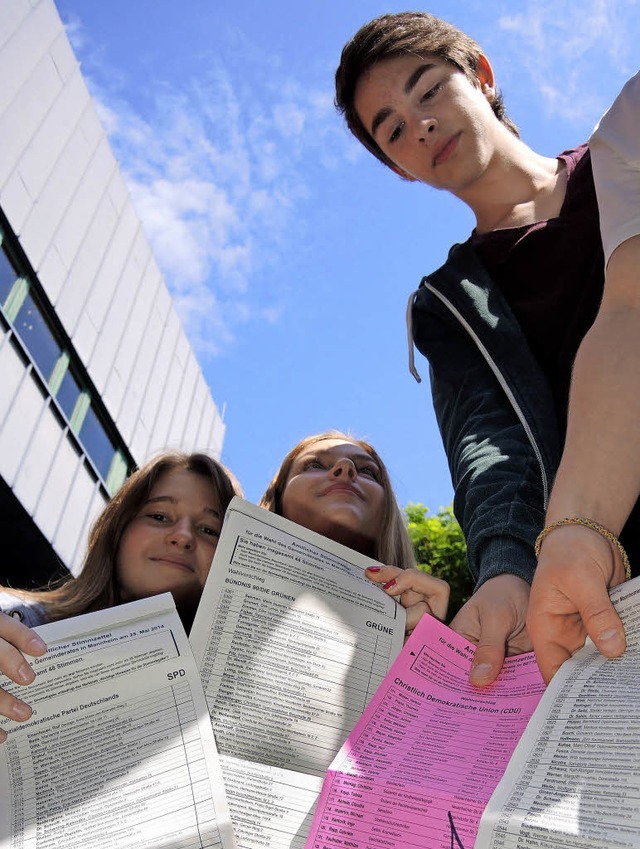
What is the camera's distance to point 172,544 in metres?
2.17

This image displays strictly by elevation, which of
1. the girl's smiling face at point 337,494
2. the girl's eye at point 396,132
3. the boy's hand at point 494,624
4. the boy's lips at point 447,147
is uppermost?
the girl's eye at point 396,132

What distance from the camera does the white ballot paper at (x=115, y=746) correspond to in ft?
2.73

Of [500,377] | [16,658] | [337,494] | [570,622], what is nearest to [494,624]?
[570,622]

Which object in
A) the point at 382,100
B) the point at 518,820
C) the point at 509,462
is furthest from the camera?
the point at 382,100

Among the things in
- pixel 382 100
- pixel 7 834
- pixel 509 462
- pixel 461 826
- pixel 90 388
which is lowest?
pixel 7 834

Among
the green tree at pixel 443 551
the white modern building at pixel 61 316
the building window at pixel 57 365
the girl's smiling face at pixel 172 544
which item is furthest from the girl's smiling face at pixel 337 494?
the building window at pixel 57 365

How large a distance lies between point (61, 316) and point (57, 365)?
660 millimetres

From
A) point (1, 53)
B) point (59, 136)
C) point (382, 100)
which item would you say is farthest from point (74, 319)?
point (382, 100)

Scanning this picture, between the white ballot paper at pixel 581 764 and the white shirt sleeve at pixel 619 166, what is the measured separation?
0.56 meters

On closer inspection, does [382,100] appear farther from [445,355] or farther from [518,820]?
[518,820]

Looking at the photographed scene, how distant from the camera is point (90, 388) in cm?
1005

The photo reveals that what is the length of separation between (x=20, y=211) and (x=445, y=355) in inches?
325

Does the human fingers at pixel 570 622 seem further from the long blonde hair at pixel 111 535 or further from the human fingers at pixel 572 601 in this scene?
the long blonde hair at pixel 111 535

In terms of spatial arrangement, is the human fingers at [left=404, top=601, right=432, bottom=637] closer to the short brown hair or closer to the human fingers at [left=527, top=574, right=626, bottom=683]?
the human fingers at [left=527, top=574, right=626, bottom=683]
